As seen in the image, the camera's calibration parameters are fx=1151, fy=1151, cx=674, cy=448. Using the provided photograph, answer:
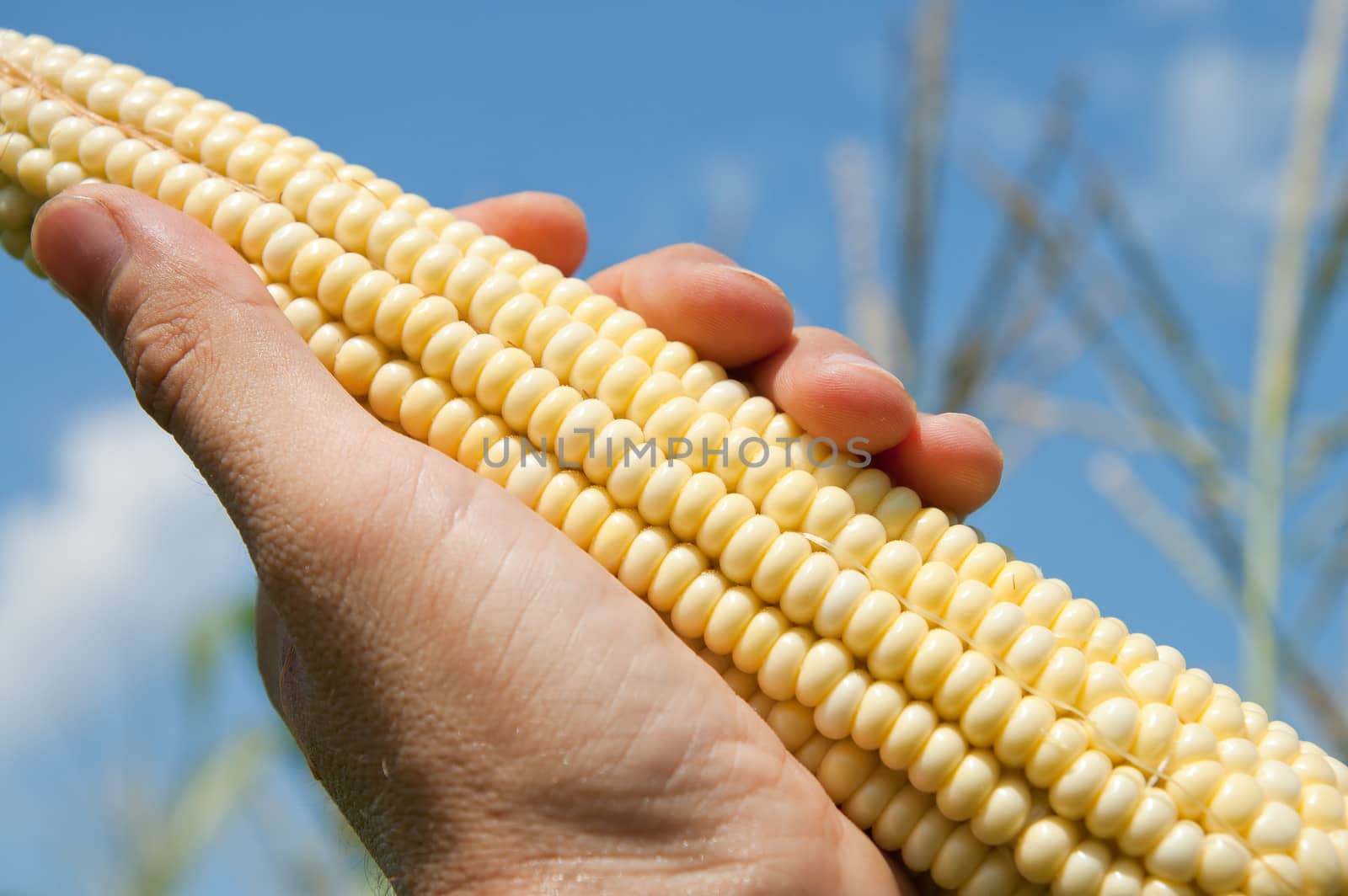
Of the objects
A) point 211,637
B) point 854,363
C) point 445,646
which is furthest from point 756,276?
point 211,637

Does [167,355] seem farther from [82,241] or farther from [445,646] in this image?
[445,646]

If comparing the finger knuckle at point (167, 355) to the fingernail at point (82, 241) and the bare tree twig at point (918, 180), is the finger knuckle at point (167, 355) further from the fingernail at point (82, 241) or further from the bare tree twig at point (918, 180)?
the bare tree twig at point (918, 180)

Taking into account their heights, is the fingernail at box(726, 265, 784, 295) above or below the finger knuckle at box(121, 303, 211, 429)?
above

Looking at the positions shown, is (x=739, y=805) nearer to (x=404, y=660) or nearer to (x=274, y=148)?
(x=404, y=660)

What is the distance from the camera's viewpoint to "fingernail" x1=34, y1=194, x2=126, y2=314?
2062 millimetres

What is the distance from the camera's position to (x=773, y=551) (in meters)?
1.99

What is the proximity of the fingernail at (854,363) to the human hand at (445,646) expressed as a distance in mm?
67

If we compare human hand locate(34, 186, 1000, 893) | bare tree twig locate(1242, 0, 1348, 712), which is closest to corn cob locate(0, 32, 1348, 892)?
human hand locate(34, 186, 1000, 893)

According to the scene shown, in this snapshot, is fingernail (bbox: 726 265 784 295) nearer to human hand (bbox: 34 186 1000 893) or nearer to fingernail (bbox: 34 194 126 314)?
human hand (bbox: 34 186 1000 893)

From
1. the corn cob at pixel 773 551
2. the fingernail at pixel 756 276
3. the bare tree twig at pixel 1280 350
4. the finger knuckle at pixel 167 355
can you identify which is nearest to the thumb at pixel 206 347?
the finger knuckle at pixel 167 355

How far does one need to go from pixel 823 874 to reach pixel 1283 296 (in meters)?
2.50

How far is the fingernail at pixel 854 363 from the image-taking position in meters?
2.18

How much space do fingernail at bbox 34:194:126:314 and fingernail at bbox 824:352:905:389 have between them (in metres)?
1.31

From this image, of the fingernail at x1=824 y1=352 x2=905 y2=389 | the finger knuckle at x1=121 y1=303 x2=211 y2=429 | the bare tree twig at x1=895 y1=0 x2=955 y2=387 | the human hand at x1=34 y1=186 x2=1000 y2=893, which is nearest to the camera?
the human hand at x1=34 y1=186 x2=1000 y2=893
